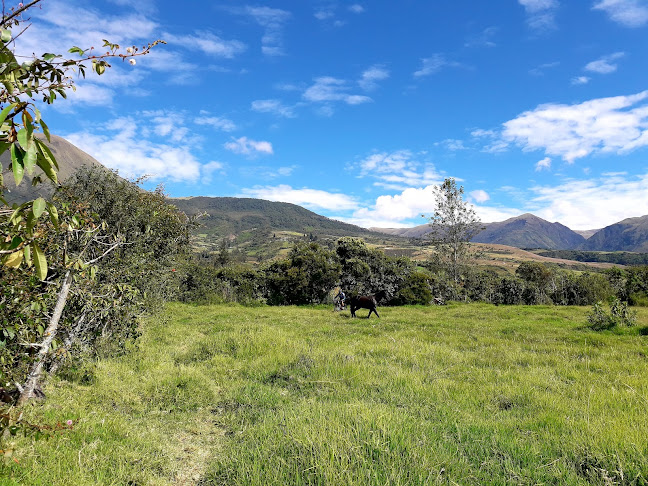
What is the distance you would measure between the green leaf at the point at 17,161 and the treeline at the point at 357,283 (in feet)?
92.7

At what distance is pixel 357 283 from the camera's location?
31484mm

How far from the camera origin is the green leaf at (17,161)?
50.9 inches

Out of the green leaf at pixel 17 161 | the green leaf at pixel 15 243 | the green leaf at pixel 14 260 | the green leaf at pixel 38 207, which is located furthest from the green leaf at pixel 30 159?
the green leaf at pixel 14 260

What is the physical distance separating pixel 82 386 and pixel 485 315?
64.5 feet

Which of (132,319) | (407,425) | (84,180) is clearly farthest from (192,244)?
(407,425)

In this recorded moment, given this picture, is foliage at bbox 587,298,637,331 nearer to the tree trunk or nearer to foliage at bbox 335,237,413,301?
foliage at bbox 335,237,413,301

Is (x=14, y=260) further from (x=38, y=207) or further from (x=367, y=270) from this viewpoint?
(x=367, y=270)

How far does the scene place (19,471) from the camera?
3861 mm

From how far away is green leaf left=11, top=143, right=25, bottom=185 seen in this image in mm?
1293

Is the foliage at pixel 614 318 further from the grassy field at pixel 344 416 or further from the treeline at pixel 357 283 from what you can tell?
the treeline at pixel 357 283

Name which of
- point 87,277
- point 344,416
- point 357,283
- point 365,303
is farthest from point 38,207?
point 357,283

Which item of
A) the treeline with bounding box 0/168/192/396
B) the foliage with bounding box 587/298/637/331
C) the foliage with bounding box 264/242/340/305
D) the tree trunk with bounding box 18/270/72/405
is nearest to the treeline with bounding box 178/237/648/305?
the foliage with bounding box 264/242/340/305

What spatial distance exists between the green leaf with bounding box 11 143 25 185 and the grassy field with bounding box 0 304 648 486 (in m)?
2.33

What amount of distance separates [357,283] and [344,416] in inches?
1047
